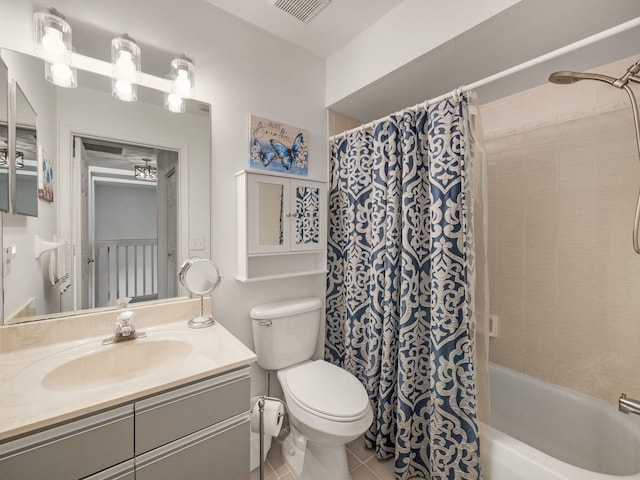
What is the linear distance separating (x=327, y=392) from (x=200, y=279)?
830 millimetres

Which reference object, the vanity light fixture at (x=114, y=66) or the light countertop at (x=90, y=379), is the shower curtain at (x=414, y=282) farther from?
the vanity light fixture at (x=114, y=66)

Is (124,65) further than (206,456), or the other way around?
(124,65)

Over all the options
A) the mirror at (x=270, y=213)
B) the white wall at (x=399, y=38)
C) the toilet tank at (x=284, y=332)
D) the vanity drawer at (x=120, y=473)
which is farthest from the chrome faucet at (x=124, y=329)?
the white wall at (x=399, y=38)

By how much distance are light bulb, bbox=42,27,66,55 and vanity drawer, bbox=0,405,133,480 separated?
1308 mm

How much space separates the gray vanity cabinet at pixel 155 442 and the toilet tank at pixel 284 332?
55 cm

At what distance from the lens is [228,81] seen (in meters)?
1.51

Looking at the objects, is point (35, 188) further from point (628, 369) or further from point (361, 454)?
point (628, 369)

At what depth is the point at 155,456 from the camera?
830 mm

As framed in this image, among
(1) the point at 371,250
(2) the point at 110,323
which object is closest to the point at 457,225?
(1) the point at 371,250

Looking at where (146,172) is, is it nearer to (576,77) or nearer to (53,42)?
(53,42)

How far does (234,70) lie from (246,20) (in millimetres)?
298

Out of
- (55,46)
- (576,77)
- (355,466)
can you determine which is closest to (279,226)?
(55,46)

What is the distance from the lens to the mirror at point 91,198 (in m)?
1.05

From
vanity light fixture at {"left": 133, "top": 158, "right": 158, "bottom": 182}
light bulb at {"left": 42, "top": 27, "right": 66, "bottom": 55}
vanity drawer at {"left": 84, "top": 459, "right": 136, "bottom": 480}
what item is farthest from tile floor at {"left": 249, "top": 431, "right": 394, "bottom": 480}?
light bulb at {"left": 42, "top": 27, "right": 66, "bottom": 55}
